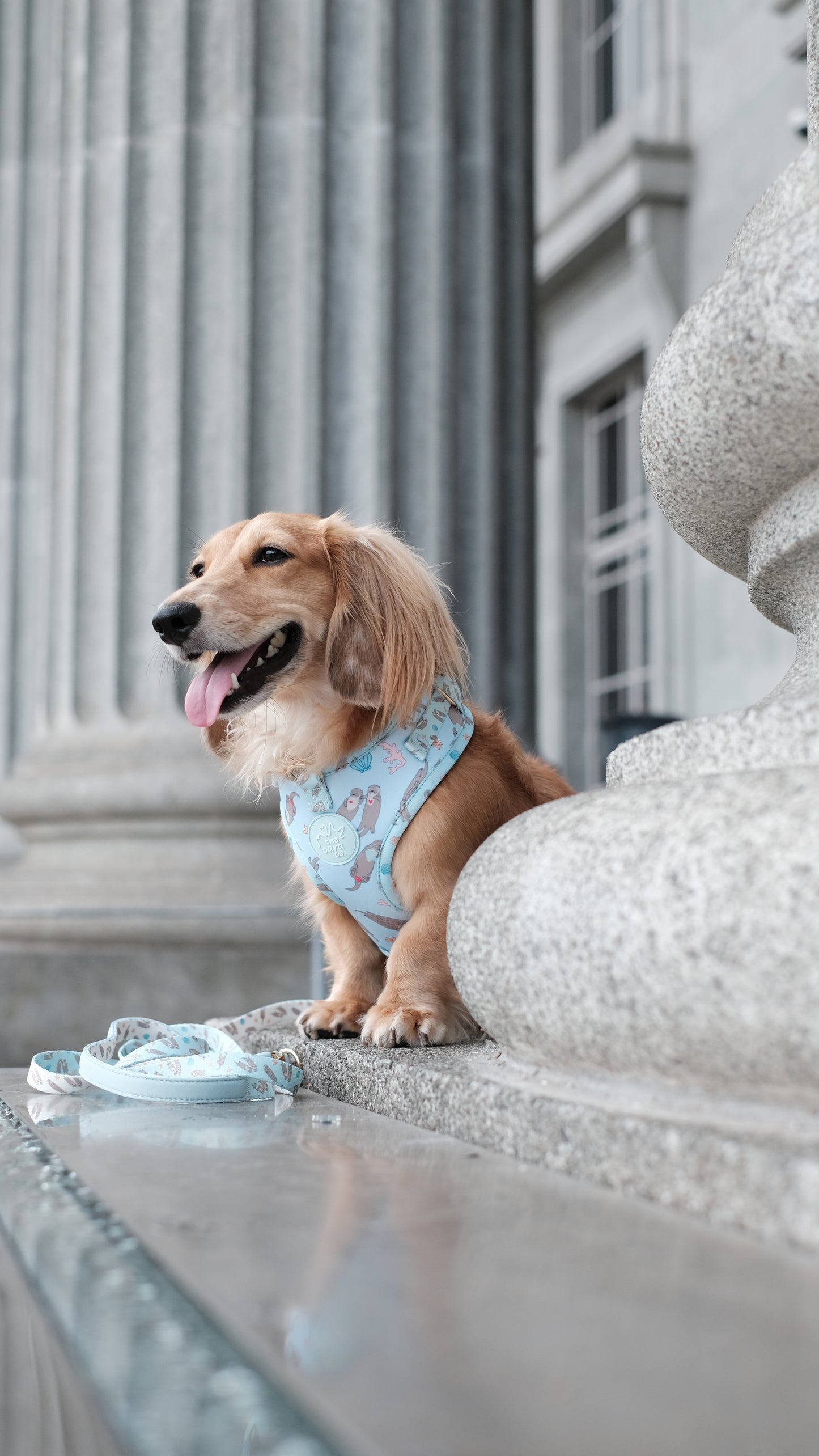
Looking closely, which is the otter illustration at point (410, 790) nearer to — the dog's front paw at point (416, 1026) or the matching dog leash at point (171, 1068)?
the dog's front paw at point (416, 1026)

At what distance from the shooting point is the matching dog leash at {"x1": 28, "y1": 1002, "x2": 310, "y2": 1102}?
6.96 ft

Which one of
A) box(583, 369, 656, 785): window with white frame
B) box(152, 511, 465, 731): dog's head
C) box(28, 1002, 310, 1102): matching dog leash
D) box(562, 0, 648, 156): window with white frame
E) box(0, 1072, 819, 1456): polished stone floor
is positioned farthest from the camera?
box(562, 0, 648, 156): window with white frame

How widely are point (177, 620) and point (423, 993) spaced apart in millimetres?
830

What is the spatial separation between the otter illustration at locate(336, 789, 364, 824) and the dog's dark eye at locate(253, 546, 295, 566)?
504 millimetres

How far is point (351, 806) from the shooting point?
2.52m

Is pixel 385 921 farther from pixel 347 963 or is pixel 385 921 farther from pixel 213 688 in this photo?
pixel 213 688

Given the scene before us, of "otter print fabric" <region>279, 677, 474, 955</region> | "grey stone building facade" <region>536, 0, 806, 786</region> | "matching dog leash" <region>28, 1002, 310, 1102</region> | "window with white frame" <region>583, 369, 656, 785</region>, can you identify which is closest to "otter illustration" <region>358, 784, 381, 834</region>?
"otter print fabric" <region>279, 677, 474, 955</region>

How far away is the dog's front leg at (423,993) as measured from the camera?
236 centimetres

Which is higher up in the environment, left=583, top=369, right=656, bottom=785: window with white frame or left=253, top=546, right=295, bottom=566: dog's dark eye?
left=583, top=369, right=656, bottom=785: window with white frame

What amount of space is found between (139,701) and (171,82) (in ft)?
7.52

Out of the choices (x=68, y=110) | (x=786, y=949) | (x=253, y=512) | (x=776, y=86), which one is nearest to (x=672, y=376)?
(x=786, y=949)

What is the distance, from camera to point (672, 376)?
2006mm

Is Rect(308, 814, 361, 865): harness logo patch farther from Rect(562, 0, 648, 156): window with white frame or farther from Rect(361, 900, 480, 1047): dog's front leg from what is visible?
Rect(562, 0, 648, 156): window with white frame

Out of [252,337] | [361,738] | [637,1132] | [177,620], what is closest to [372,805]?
[361,738]
